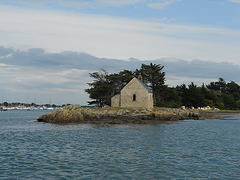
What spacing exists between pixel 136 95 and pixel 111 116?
10229mm

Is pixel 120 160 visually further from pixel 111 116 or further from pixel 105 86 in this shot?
pixel 105 86

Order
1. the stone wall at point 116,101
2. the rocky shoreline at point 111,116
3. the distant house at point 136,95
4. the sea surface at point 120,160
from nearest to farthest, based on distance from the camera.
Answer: the sea surface at point 120,160, the rocky shoreline at point 111,116, the distant house at point 136,95, the stone wall at point 116,101

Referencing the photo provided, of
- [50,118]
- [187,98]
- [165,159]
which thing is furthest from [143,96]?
[165,159]

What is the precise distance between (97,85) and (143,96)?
62.0 ft

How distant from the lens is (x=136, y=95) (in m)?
59.3

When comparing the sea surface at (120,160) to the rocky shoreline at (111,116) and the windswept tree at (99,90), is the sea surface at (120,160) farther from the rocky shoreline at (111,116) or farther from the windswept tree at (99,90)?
the windswept tree at (99,90)

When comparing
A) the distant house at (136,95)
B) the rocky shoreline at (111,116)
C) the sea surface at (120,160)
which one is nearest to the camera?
the sea surface at (120,160)

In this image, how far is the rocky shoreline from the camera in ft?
146

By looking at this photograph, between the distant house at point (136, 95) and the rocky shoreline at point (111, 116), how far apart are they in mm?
2590

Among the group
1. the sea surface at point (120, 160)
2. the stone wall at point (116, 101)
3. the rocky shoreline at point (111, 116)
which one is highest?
the stone wall at point (116, 101)

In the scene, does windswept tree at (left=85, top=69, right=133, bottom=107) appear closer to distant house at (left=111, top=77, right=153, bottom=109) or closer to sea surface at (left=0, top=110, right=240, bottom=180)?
distant house at (left=111, top=77, right=153, bottom=109)

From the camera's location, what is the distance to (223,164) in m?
14.7

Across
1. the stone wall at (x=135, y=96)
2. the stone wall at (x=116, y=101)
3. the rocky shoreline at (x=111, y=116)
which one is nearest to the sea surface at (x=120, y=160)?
the rocky shoreline at (x=111, y=116)

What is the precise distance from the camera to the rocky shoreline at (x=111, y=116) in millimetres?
44388
